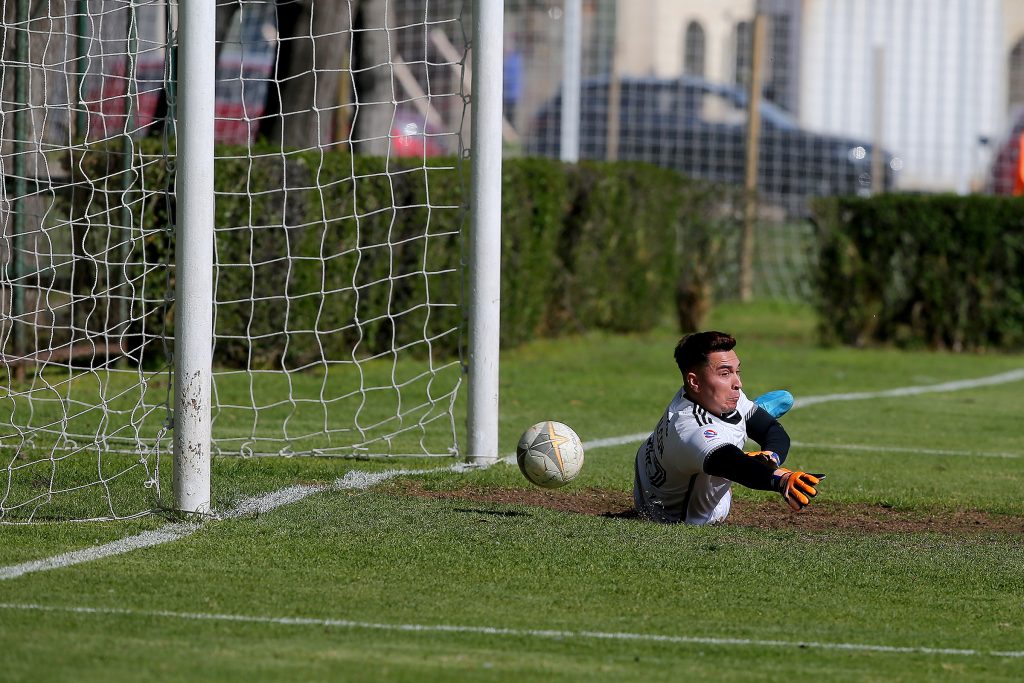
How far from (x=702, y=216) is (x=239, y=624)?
1409cm

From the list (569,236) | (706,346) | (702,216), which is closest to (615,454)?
(706,346)

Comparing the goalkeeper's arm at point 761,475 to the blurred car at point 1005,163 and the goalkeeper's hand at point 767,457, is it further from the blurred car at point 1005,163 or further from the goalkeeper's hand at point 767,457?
the blurred car at point 1005,163

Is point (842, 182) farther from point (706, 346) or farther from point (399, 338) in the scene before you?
point (706, 346)

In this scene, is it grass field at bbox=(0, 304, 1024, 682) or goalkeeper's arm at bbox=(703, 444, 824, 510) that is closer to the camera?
grass field at bbox=(0, 304, 1024, 682)

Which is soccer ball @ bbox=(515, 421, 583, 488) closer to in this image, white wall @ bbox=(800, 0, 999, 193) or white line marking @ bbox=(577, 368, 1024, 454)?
white line marking @ bbox=(577, 368, 1024, 454)

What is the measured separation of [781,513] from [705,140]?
16.4 metres

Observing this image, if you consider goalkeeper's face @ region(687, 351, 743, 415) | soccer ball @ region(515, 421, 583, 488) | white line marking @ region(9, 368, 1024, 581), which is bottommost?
white line marking @ region(9, 368, 1024, 581)

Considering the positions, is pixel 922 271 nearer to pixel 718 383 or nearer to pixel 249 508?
pixel 718 383

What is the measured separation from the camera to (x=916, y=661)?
4.62m

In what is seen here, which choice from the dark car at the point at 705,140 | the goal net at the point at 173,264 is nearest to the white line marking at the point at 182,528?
the goal net at the point at 173,264

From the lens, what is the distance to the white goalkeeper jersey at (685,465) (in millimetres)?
6535

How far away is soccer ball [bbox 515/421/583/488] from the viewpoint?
7070 millimetres

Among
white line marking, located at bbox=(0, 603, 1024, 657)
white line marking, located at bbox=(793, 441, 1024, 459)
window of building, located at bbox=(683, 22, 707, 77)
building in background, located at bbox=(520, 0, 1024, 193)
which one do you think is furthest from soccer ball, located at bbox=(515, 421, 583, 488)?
window of building, located at bbox=(683, 22, 707, 77)

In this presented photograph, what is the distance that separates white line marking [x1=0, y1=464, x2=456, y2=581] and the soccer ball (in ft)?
2.70
